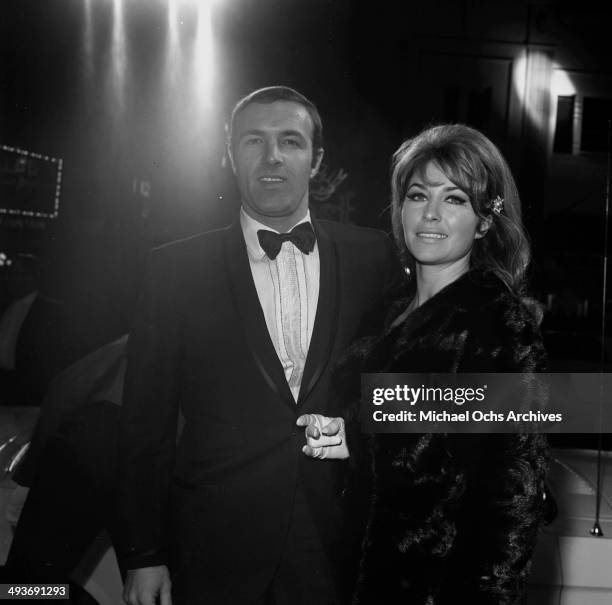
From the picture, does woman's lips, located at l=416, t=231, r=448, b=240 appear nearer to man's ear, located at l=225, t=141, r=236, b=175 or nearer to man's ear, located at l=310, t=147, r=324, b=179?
man's ear, located at l=310, t=147, r=324, b=179

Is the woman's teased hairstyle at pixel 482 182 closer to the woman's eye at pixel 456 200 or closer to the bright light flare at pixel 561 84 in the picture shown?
the woman's eye at pixel 456 200

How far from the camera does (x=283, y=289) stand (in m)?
1.50

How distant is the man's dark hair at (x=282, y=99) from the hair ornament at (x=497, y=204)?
488 millimetres

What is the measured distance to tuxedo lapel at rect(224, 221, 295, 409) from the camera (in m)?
1.46

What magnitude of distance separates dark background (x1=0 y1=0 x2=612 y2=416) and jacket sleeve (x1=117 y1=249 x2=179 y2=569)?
0.73 feet

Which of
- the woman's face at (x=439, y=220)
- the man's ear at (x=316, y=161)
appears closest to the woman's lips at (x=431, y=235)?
the woman's face at (x=439, y=220)

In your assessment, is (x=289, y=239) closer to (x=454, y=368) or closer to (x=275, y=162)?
(x=275, y=162)

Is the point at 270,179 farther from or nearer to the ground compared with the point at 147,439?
farther from the ground

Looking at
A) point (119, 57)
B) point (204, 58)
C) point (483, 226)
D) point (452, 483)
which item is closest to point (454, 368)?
point (452, 483)

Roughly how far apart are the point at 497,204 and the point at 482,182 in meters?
0.06

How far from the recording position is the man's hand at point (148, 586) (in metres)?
1.42

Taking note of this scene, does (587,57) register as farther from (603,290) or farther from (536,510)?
(536,510)

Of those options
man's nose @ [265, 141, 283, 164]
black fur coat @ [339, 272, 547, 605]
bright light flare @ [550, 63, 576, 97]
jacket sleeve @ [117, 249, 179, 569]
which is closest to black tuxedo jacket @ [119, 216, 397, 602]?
jacket sleeve @ [117, 249, 179, 569]

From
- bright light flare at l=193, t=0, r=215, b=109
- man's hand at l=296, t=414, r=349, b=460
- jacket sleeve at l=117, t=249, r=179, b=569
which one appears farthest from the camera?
bright light flare at l=193, t=0, r=215, b=109
